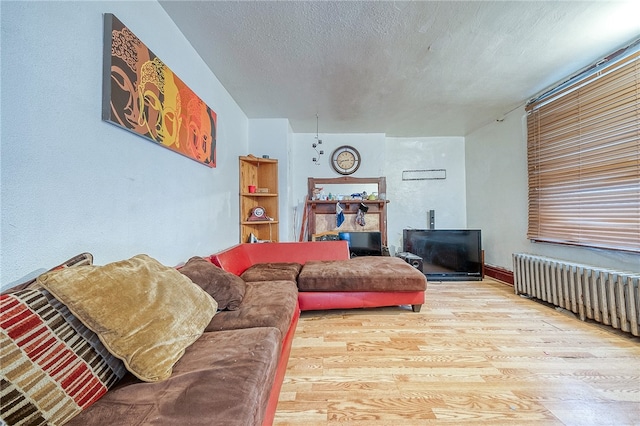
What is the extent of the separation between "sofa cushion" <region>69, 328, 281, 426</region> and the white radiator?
8.79ft

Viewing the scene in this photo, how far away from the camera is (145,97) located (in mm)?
1321

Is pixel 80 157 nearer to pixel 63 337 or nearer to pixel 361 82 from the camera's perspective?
pixel 63 337

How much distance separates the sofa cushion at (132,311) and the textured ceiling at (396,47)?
68.9 inches

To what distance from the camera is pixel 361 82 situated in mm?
2393

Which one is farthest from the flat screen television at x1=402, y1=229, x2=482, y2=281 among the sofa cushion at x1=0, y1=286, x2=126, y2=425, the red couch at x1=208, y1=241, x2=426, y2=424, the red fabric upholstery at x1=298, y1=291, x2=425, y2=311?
the sofa cushion at x1=0, y1=286, x2=126, y2=425

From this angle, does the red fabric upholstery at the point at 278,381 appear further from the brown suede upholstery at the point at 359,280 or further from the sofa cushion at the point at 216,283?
the brown suede upholstery at the point at 359,280

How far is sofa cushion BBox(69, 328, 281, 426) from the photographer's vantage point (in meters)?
0.64

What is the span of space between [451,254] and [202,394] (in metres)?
3.72

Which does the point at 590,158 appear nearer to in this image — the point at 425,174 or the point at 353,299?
the point at 425,174

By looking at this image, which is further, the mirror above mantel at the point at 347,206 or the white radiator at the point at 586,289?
the mirror above mantel at the point at 347,206

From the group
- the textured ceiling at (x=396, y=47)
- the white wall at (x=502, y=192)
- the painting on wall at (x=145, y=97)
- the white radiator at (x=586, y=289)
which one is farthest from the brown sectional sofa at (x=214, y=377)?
the white wall at (x=502, y=192)

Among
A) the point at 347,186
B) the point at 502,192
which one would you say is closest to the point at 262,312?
the point at 347,186

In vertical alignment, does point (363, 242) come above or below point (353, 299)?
above

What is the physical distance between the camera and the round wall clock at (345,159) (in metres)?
3.99
